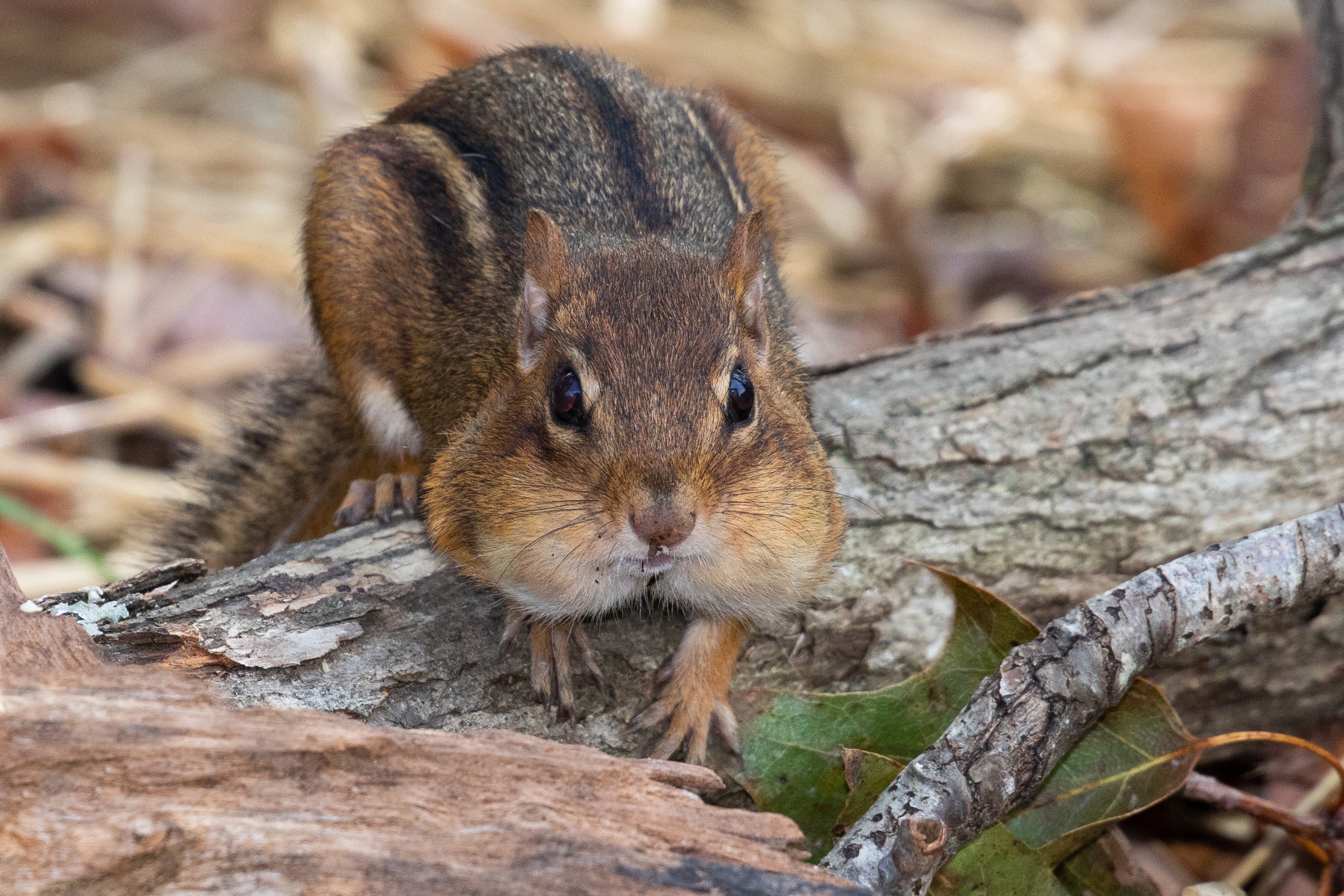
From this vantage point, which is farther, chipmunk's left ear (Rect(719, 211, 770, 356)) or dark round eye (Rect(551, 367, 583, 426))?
chipmunk's left ear (Rect(719, 211, 770, 356))

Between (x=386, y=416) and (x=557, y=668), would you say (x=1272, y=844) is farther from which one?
(x=386, y=416)

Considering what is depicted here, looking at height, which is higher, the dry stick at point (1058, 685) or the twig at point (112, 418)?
the dry stick at point (1058, 685)

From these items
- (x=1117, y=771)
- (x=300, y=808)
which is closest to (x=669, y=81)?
(x=1117, y=771)

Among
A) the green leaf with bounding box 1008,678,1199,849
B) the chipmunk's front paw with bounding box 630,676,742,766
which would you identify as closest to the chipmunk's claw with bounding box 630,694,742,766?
the chipmunk's front paw with bounding box 630,676,742,766

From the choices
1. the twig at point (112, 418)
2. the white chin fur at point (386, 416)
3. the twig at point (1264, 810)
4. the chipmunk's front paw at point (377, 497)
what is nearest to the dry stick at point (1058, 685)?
the twig at point (1264, 810)

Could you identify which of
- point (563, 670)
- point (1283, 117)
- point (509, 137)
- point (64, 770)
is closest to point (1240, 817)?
point (563, 670)

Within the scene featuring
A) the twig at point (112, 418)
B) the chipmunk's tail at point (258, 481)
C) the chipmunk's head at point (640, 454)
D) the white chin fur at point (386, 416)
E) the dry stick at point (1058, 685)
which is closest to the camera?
the dry stick at point (1058, 685)

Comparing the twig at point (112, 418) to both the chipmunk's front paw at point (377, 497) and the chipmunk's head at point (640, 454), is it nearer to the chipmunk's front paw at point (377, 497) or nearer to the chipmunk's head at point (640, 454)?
the chipmunk's front paw at point (377, 497)

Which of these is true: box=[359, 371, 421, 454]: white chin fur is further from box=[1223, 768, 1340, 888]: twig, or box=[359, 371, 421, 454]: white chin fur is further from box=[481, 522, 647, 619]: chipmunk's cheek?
box=[1223, 768, 1340, 888]: twig
